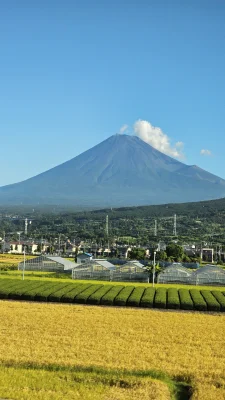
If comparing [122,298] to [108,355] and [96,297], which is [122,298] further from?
[108,355]

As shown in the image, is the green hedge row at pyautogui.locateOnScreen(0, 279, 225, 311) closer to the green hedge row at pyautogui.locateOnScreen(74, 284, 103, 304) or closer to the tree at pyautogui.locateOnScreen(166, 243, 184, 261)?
the green hedge row at pyautogui.locateOnScreen(74, 284, 103, 304)

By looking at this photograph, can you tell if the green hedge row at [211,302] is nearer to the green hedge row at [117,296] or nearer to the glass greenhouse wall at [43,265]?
the green hedge row at [117,296]

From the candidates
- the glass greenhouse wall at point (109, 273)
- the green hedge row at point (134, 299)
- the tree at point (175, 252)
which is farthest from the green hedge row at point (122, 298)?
the tree at point (175, 252)

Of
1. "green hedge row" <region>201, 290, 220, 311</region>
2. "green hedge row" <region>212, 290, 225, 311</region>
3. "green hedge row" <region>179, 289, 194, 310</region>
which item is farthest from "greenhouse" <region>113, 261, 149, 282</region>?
"green hedge row" <region>179, 289, 194, 310</region>

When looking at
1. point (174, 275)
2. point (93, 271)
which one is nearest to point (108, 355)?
point (174, 275)

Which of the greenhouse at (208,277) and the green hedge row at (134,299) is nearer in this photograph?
the green hedge row at (134,299)

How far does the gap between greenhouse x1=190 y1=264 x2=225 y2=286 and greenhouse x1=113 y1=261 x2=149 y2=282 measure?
177 inches

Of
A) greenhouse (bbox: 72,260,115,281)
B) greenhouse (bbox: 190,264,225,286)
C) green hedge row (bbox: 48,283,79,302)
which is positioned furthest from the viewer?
greenhouse (bbox: 72,260,115,281)

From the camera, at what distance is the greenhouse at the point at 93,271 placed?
166 ft

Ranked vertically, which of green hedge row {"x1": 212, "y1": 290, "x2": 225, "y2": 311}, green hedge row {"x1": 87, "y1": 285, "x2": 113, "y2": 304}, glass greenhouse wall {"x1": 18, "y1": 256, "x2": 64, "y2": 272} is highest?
glass greenhouse wall {"x1": 18, "y1": 256, "x2": 64, "y2": 272}

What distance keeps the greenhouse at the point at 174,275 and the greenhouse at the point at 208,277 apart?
1.79ft

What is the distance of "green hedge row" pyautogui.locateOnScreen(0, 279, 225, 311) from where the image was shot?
3319cm

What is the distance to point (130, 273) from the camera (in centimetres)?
5012

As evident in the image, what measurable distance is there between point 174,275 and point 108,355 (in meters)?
31.5
